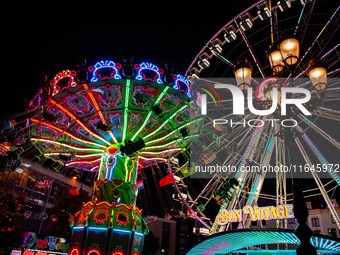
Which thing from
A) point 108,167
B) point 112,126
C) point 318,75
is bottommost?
point 108,167

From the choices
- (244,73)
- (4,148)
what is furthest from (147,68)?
(4,148)

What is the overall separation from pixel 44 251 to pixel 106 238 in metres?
11.1

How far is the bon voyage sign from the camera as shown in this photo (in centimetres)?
1234

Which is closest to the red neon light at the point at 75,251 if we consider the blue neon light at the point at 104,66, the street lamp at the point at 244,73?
the blue neon light at the point at 104,66

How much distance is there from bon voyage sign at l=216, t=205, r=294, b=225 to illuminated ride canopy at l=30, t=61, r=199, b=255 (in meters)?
4.74

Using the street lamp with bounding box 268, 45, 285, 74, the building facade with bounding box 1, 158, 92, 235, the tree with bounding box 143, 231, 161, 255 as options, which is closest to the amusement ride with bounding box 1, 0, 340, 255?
the street lamp with bounding box 268, 45, 285, 74

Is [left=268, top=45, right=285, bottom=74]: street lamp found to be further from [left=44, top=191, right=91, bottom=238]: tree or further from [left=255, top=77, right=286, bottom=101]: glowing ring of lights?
[left=44, top=191, right=91, bottom=238]: tree

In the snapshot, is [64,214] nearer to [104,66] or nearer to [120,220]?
[120,220]

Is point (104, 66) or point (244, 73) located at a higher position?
point (104, 66)

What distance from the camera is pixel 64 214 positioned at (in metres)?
24.3

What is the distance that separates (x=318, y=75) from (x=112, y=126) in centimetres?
859

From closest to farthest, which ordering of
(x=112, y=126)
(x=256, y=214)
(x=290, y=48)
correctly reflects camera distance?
(x=290, y=48), (x=112, y=126), (x=256, y=214)

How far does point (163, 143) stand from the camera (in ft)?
46.2

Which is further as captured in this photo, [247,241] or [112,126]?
[112,126]
